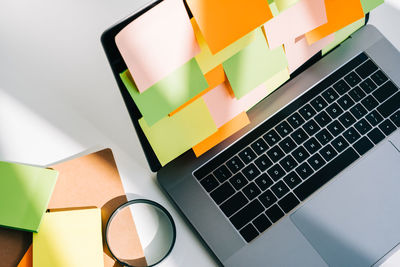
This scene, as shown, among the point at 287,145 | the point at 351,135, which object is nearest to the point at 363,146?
the point at 351,135

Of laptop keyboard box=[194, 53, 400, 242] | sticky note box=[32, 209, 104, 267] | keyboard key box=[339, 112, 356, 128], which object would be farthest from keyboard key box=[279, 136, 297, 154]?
sticky note box=[32, 209, 104, 267]

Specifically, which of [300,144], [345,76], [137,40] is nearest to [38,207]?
[137,40]

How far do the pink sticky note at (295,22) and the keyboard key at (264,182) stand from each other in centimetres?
21

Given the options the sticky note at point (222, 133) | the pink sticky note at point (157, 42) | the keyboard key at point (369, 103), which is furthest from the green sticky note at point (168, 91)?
the keyboard key at point (369, 103)

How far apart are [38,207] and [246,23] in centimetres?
41

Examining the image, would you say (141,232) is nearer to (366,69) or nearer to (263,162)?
(263,162)

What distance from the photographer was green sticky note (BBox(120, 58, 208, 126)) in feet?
1.73

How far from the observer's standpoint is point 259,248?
65 centimetres

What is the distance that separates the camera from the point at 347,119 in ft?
2.39

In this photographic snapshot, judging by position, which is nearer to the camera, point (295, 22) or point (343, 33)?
point (295, 22)

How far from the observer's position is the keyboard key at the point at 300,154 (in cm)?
70

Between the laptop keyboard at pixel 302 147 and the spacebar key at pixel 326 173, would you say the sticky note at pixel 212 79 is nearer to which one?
the laptop keyboard at pixel 302 147

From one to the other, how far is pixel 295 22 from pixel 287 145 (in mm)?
203

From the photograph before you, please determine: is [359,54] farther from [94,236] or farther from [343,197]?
[94,236]
